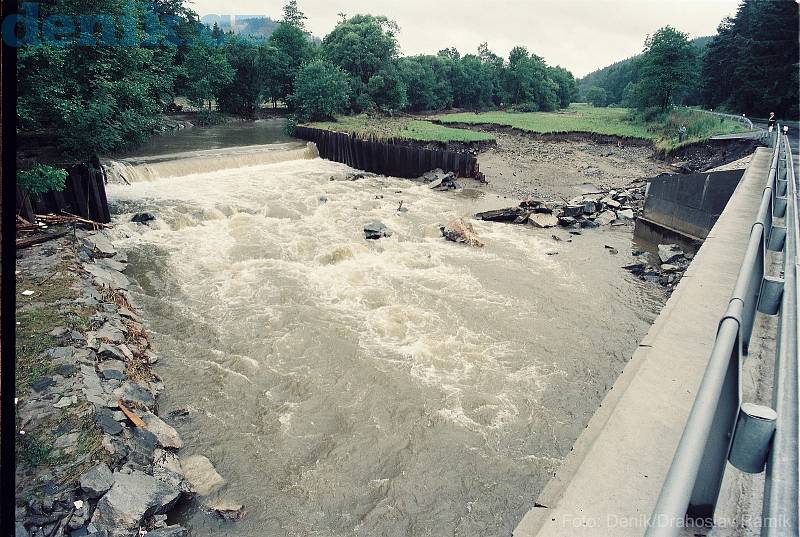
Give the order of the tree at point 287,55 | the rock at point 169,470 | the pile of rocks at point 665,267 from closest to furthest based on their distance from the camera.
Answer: the rock at point 169,470, the pile of rocks at point 665,267, the tree at point 287,55

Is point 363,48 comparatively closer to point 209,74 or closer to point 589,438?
A: point 209,74

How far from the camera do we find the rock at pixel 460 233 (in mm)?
17725

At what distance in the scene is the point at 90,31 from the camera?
1634 cm

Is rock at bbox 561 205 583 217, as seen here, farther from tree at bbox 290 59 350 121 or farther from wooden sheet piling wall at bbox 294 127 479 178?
tree at bbox 290 59 350 121

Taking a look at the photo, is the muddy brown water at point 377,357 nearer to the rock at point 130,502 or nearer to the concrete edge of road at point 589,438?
the rock at point 130,502

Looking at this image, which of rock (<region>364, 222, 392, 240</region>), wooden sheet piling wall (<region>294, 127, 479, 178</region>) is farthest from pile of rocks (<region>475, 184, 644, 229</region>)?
wooden sheet piling wall (<region>294, 127, 479, 178</region>)

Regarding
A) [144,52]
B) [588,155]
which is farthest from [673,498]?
[588,155]

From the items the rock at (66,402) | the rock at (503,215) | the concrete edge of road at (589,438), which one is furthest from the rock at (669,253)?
the rock at (66,402)

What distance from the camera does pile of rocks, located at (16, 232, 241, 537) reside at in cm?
540

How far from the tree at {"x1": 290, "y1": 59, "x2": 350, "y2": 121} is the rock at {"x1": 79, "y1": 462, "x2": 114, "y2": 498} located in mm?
43970

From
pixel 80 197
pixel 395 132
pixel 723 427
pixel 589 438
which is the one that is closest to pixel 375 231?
pixel 80 197

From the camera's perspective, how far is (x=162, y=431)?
738 centimetres

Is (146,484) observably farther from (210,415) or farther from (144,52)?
(144,52)

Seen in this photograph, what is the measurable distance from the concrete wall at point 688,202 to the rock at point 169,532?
16.8m
